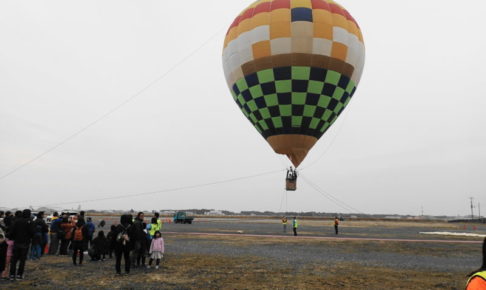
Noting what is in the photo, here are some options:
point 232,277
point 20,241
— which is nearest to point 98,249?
point 20,241

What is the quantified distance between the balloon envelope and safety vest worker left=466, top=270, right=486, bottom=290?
1843cm

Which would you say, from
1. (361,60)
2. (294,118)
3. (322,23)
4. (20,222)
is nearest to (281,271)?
(20,222)

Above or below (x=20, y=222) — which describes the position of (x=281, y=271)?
below

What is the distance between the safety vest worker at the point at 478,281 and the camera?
2.19 m

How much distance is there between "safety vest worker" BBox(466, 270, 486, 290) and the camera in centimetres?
219

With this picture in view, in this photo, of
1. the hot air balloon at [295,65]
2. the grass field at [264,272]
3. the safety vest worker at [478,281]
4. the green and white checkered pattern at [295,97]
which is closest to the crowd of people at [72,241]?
the grass field at [264,272]

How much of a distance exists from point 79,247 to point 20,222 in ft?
8.72

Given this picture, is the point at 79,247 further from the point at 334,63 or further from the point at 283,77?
the point at 334,63

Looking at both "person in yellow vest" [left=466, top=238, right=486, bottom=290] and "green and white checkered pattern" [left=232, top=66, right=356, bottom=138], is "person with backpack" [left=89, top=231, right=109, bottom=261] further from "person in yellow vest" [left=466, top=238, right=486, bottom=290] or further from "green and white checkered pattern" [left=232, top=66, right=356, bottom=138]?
"person in yellow vest" [left=466, top=238, right=486, bottom=290]

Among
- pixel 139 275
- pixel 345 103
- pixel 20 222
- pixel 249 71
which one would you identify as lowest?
pixel 139 275

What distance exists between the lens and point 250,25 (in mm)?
20906

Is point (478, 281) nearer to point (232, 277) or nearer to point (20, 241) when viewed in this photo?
point (232, 277)

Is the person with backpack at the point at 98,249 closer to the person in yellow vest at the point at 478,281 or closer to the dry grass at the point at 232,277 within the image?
the dry grass at the point at 232,277

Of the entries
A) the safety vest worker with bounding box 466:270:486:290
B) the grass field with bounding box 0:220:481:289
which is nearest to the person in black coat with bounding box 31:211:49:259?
the grass field with bounding box 0:220:481:289
